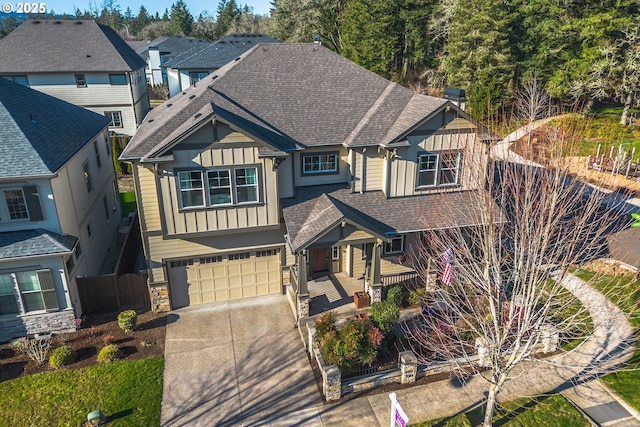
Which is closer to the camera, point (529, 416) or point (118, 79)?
point (529, 416)

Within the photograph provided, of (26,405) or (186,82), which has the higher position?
(186,82)

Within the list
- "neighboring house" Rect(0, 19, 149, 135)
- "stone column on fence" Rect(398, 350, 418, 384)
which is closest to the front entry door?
"stone column on fence" Rect(398, 350, 418, 384)

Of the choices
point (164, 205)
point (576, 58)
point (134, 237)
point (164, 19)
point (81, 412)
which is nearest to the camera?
point (81, 412)

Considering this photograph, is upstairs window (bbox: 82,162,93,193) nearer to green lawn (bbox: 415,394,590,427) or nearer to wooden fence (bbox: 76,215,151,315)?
wooden fence (bbox: 76,215,151,315)

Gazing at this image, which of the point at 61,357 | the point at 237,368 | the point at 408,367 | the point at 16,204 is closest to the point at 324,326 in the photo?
the point at 408,367

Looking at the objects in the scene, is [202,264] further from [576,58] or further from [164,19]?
[164,19]

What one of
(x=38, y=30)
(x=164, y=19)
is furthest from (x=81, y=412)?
(x=164, y=19)

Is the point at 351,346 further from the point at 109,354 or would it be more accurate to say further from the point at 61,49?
the point at 61,49
